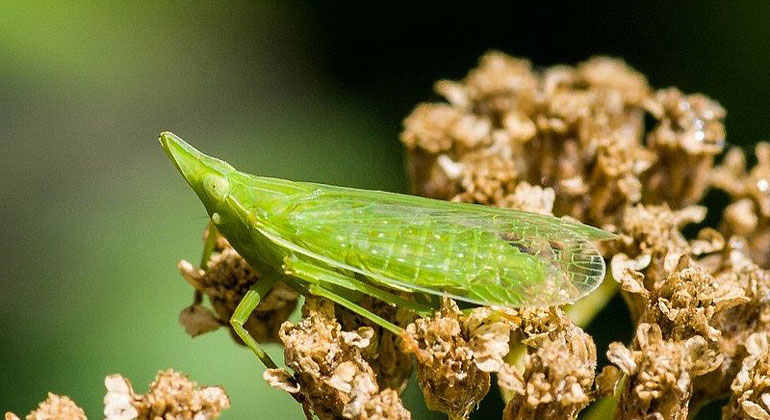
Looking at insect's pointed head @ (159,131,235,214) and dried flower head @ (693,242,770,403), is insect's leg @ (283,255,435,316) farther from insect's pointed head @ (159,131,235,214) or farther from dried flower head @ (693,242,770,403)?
dried flower head @ (693,242,770,403)

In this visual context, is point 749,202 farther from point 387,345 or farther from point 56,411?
point 56,411

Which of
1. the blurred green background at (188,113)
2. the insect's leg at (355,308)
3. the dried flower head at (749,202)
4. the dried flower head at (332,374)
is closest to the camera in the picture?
the dried flower head at (332,374)

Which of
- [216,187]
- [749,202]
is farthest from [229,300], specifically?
[749,202]

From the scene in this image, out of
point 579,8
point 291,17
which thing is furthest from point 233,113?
point 579,8

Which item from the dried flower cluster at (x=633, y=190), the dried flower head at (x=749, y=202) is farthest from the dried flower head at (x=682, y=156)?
the dried flower head at (x=749, y=202)

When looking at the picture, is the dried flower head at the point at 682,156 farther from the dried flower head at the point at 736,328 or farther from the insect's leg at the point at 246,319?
the insect's leg at the point at 246,319

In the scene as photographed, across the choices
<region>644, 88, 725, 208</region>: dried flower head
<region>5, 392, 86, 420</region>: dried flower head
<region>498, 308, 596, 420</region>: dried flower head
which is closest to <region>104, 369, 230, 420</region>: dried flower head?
<region>5, 392, 86, 420</region>: dried flower head
